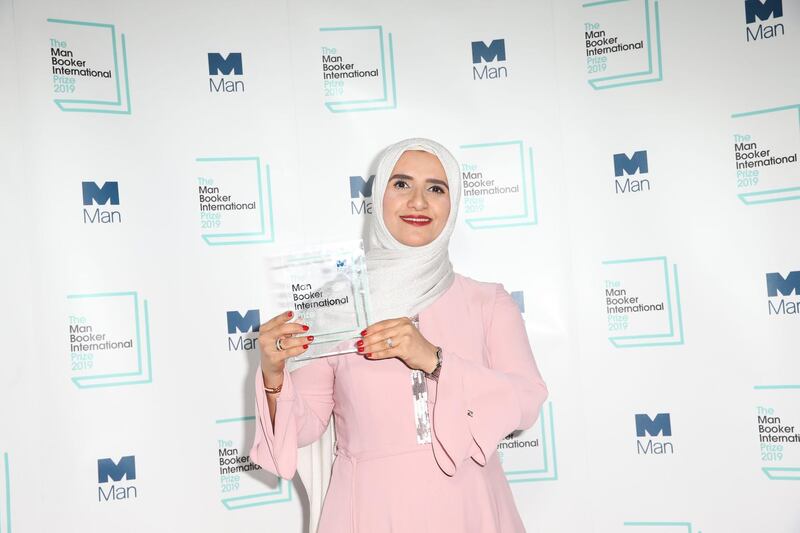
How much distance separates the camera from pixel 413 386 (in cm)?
205

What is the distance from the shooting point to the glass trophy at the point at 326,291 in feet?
6.14

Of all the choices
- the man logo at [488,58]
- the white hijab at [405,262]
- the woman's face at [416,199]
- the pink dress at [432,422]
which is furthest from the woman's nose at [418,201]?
the man logo at [488,58]

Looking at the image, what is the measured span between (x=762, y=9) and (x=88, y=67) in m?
2.95

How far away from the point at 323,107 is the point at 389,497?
189 centimetres

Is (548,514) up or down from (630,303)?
down

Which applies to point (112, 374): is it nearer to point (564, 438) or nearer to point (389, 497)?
point (389, 497)

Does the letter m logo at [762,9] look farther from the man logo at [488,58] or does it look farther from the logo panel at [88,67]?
the logo panel at [88,67]

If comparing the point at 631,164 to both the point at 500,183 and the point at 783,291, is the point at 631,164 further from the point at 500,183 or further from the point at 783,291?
the point at 783,291

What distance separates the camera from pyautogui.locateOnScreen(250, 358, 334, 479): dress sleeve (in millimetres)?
1973

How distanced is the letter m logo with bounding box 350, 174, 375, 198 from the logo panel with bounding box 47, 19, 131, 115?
3.34 ft

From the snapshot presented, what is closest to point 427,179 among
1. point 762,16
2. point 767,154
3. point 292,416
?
point 292,416

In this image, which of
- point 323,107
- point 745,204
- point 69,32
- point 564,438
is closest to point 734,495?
point 564,438

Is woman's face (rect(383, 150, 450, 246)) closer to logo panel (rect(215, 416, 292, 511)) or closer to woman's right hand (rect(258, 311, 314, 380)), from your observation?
woman's right hand (rect(258, 311, 314, 380))

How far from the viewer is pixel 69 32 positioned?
2904 millimetres
